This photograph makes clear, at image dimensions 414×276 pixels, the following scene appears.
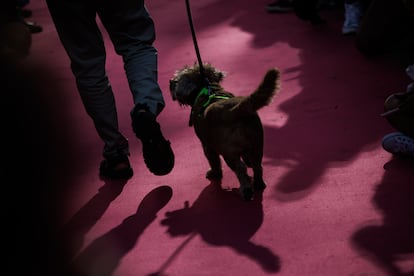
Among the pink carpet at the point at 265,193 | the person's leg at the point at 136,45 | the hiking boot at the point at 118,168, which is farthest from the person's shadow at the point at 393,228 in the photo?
the hiking boot at the point at 118,168

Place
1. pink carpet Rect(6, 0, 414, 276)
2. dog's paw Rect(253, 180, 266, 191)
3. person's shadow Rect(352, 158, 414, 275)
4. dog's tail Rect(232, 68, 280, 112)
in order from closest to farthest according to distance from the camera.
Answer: person's shadow Rect(352, 158, 414, 275) → pink carpet Rect(6, 0, 414, 276) → dog's tail Rect(232, 68, 280, 112) → dog's paw Rect(253, 180, 266, 191)

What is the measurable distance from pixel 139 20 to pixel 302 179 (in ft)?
3.77

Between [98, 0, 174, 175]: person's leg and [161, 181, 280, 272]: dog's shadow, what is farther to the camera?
[98, 0, 174, 175]: person's leg

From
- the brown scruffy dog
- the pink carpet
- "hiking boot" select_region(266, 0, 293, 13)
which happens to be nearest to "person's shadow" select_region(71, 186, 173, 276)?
the pink carpet

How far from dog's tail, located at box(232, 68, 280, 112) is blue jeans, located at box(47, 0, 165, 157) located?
0.45 meters

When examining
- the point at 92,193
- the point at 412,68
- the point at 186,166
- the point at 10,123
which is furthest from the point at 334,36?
the point at 10,123

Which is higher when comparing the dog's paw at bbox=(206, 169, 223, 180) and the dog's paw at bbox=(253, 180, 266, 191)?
the dog's paw at bbox=(253, 180, 266, 191)

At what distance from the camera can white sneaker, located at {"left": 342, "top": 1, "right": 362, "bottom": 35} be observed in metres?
4.46

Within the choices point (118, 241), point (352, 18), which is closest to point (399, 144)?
point (118, 241)

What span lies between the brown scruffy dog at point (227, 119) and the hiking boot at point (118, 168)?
0.46m

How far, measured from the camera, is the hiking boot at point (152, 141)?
2348 mm

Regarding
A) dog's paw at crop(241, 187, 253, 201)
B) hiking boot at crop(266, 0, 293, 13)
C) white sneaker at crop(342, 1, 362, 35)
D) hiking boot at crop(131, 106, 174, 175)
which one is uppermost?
hiking boot at crop(131, 106, 174, 175)

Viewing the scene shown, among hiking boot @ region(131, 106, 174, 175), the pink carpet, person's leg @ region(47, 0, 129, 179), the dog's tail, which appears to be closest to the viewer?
the pink carpet

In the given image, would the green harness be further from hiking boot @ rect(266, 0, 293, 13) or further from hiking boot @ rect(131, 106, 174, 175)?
hiking boot @ rect(266, 0, 293, 13)
